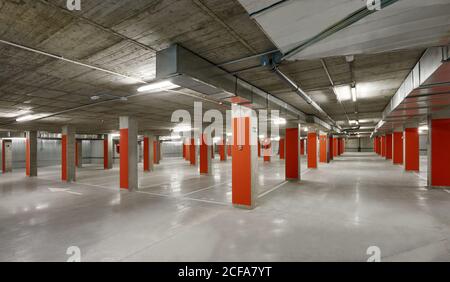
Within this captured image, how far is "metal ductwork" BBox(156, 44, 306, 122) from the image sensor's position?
11.6ft

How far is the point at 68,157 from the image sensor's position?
1241cm

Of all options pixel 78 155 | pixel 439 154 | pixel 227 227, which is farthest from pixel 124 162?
pixel 78 155

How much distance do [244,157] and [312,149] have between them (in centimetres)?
1129

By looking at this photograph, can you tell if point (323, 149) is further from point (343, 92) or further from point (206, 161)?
point (343, 92)

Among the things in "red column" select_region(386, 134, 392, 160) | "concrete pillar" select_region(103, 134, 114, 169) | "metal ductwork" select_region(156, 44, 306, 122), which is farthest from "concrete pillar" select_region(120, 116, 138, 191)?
"red column" select_region(386, 134, 392, 160)

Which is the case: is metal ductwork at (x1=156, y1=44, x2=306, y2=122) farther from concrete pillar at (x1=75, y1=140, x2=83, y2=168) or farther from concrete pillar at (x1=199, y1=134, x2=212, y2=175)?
concrete pillar at (x1=75, y1=140, x2=83, y2=168)

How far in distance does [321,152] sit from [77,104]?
2015 cm

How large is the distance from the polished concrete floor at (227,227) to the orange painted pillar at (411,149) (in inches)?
265

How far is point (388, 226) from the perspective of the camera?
14.9ft

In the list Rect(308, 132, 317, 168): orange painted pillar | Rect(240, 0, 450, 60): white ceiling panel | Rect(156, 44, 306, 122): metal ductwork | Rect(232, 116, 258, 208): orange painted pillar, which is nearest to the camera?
Rect(240, 0, 450, 60): white ceiling panel

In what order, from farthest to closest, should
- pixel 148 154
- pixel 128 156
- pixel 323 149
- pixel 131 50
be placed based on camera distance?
pixel 323 149 → pixel 148 154 → pixel 128 156 → pixel 131 50

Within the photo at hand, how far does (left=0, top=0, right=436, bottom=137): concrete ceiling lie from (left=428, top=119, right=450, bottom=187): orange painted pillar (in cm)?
391

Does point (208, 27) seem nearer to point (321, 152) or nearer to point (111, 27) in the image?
point (111, 27)
